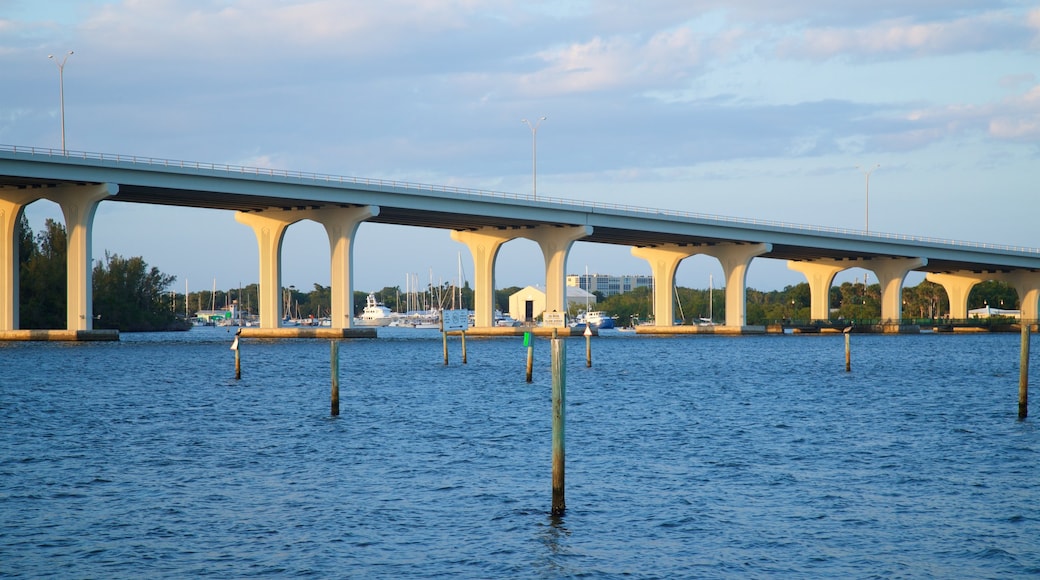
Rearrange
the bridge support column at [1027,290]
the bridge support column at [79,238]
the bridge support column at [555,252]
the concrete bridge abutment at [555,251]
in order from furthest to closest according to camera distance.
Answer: the bridge support column at [1027,290], the bridge support column at [555,252], the concrete bridge abutment at [555,251], the bridge support column at [79,238]

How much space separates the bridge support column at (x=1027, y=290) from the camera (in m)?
147

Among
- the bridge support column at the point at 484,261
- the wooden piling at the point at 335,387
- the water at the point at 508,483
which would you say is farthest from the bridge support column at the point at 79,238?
the wooden piling at the point at 335,387

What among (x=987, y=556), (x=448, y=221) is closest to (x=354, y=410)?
(x=987, y=556)

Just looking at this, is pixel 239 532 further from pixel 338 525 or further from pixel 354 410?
pixel 354 410

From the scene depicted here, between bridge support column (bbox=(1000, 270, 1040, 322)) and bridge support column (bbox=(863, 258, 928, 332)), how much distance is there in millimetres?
21508

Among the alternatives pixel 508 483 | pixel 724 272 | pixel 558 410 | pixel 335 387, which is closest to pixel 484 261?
pixel 724 272

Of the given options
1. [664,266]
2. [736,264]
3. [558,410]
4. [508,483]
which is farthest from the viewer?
[664,266]

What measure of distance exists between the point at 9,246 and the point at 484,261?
146ft

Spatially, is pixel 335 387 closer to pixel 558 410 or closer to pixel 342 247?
pixel 558 410

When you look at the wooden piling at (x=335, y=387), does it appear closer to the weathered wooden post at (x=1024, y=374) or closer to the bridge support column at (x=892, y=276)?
the weathered wooden post at (x=1024, y=374)

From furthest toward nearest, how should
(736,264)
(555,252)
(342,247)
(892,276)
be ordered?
(892,276) < (736,264) < (555,252) < (342,247)

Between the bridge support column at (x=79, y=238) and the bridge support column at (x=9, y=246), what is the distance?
222 cm

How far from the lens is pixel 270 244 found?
310 feet

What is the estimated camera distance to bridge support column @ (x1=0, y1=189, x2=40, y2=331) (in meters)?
79.8
